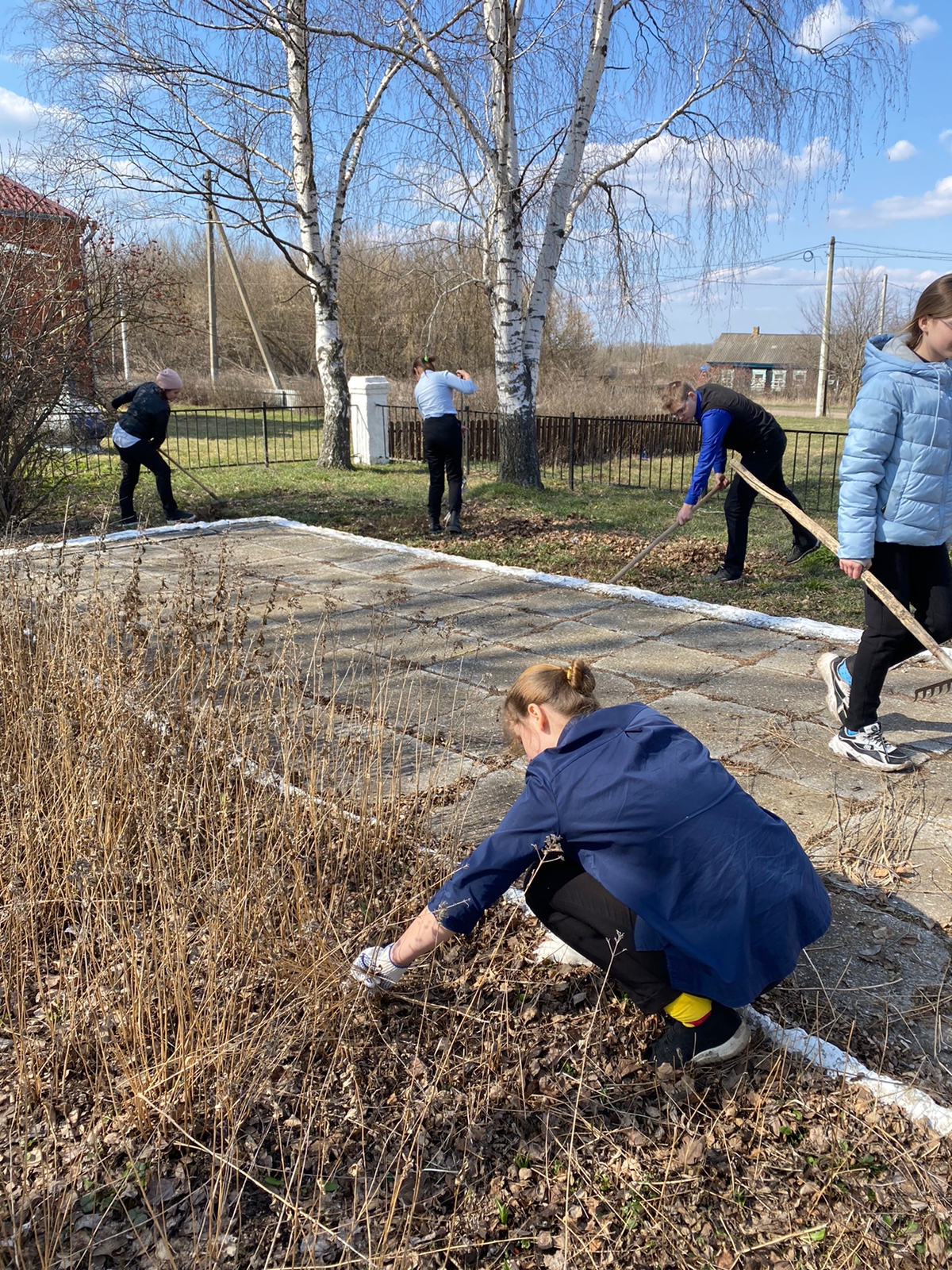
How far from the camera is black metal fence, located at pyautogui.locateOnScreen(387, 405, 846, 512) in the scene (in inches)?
556

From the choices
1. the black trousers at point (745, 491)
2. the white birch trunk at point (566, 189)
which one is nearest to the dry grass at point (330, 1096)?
A: the black trousers at point (745, 491)

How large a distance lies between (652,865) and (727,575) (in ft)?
17.9

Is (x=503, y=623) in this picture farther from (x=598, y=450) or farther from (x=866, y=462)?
(x=598, y=450)

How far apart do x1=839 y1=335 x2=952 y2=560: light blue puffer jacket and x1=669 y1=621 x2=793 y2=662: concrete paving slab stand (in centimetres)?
164

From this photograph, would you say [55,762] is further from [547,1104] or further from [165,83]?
[165,83]

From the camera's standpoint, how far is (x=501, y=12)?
9844 mm

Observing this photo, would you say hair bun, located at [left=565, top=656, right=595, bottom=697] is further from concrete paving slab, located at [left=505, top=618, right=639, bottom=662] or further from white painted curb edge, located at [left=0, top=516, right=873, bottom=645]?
concrete paving slab, located at [left=505, top=618, right=639, bottom=662]

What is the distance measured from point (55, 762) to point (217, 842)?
77 cm

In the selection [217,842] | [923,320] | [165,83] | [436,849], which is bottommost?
[436,849]

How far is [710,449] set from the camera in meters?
6.66

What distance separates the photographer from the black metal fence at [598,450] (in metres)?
14.1

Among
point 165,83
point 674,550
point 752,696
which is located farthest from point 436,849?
point 165,83

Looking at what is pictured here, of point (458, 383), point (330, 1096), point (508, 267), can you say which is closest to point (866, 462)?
point (330, 1096)

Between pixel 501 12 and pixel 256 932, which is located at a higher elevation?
pixel 501 12
